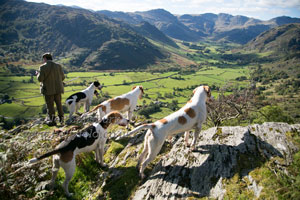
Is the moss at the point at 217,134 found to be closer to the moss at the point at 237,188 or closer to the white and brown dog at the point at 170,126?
the white and brown dog at the point at 170,126

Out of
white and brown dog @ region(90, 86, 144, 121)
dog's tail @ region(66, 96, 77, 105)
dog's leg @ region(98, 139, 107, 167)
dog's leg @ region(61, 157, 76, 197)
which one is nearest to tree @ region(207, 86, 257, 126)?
white and brown dog @ region(90, 86, 144, 121)

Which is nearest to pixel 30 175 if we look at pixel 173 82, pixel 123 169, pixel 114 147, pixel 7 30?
pixel 123 169

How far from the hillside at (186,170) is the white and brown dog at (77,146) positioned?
13.6 inches

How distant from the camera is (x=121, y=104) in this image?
9922 millimetres

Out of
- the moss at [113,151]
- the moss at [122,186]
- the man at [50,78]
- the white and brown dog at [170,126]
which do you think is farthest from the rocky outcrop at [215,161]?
the man at [50,78]

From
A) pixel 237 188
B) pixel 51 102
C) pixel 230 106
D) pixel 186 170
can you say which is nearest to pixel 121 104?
pixel 51 102

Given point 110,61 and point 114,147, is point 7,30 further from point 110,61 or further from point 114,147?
point 114,147

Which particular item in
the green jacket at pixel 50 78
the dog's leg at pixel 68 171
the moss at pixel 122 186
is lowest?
the moss at pixel 122 186

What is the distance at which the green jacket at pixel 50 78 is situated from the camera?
29.5ft

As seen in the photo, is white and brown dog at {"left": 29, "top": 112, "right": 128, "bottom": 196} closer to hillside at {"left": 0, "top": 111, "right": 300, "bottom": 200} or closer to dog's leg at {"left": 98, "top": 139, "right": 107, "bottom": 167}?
dog's leg at {"left": 98, "top": 139, "right": 107, "bottom": 167}

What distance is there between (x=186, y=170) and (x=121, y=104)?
5.62 metres

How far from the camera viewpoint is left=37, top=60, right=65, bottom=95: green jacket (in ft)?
29.5

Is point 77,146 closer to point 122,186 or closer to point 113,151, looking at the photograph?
point 122,186

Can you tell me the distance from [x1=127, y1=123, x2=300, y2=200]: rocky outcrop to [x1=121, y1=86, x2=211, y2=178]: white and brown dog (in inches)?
21.9
